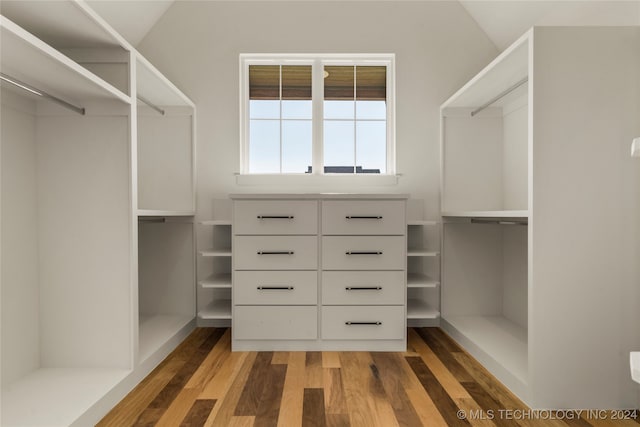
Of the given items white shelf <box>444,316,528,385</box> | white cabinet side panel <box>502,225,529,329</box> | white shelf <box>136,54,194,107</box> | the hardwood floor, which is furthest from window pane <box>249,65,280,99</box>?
white shelf <box>444,316,528,385</box>

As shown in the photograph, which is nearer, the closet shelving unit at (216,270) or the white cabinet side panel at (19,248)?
the white cabinet side panel at (19,248)

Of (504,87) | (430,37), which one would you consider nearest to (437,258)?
(504,87)

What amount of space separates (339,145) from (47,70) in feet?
6.57

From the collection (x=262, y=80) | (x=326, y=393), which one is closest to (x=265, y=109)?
(x=262, y=80)

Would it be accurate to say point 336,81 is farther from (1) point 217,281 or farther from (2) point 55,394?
(2) point 55,394

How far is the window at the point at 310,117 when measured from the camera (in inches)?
120

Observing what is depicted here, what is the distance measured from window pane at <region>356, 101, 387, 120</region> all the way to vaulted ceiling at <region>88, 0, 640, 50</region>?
3.02 ft


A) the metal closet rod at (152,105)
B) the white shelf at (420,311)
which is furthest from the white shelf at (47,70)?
the white shelf at (420,311)

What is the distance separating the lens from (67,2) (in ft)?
4.57

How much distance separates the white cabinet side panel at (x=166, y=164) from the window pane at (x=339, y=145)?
3.41ft

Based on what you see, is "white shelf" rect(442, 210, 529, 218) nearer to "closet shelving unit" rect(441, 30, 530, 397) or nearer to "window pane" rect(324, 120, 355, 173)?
"closet shelving unit" rect(441, 30, 530, 397)

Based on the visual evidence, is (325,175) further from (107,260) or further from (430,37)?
(107,260)

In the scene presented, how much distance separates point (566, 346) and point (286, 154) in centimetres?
220

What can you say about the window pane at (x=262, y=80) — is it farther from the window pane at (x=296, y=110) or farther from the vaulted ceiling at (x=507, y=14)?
the vaulted ceiling at (x=507, y=14)
